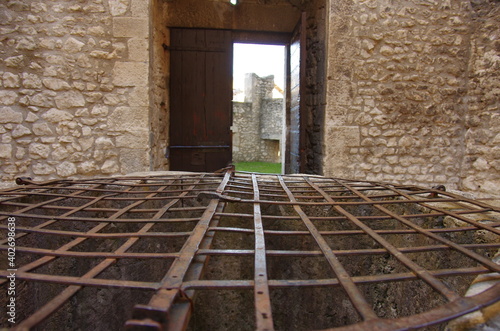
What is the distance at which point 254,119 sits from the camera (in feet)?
37.4

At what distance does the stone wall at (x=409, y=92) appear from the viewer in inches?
131

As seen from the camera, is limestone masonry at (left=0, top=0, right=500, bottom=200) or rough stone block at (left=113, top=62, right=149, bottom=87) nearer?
limestone masonry at (left=0, top=0, right=500, bottom=200)

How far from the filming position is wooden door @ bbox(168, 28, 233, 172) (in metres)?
4.24

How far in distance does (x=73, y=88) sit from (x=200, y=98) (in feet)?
5.42

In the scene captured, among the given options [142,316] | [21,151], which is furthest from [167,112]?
[142,316]

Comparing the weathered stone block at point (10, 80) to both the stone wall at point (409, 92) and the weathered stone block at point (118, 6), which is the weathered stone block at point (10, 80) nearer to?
the weathered stone block at point (118, 6)

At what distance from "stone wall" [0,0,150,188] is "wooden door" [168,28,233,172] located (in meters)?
1.05

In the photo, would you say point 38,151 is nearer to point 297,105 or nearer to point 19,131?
point 19,131

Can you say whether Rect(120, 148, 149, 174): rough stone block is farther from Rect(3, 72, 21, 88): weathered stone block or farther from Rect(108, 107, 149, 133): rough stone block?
Rect(3, 72, 21, 88): weathered stone block

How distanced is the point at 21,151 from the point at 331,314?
10.9ft

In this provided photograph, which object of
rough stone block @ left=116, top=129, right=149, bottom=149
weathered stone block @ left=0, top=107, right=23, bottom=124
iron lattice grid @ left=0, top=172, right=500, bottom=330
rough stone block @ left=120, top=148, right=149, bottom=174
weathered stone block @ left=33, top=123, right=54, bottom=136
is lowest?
iron lattice grid @ left=0, top=172, right=500, bottom=330

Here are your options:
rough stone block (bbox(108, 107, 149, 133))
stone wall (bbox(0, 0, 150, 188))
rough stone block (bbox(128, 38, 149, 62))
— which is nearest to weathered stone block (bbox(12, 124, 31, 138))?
stone wall (bbox(0, 0, 150, 188))

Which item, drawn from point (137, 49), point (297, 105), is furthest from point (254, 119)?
point (137, 49)

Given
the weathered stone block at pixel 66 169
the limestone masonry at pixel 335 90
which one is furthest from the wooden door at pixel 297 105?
the weathered stone block at pixel 66 169
